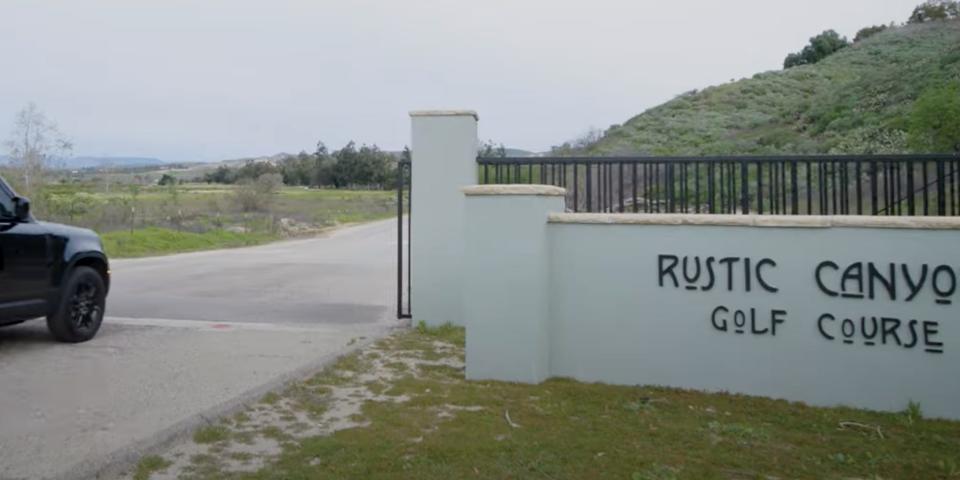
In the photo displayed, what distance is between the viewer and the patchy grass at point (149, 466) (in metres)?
4.89

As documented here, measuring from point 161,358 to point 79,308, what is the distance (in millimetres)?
1511

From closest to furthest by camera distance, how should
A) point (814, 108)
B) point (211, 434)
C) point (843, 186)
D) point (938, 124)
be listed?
point (211, 434) < point (843, 186) < point (938, 124) < point (814, 108)

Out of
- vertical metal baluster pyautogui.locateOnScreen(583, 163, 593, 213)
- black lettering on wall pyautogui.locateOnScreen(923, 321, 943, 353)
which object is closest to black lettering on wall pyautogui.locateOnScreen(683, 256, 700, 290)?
black lettering on wall pyautogui.locateOnScreen(923, 321, 943, 353)

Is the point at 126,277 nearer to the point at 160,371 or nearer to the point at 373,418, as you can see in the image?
the point at 160,371

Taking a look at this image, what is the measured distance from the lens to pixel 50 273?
854 cm

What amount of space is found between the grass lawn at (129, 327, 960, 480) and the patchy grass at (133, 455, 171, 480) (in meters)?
0.01

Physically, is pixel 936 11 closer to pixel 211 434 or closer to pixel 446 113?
pixel 446 113

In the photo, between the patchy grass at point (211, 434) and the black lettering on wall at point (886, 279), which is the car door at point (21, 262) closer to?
the patchy grass at point (211, 434)

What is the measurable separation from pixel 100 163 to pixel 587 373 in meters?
39.4

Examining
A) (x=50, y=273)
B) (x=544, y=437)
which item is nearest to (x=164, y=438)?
(x=544, y=437)

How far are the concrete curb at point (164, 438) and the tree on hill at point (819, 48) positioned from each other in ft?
166

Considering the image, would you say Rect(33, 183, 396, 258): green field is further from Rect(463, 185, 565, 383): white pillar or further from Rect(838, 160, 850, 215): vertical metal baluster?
Rect(838, 160, 850, 215): vertical metal baluster

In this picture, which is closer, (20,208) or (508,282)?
(508,282)

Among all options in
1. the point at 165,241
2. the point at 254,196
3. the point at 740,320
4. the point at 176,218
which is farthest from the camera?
the point at 254,196
